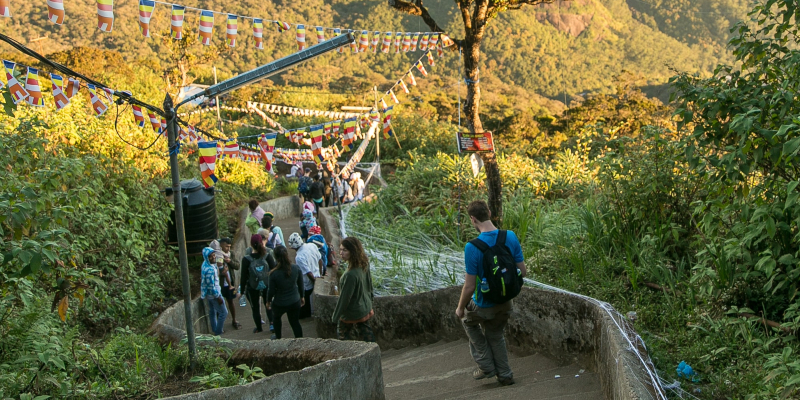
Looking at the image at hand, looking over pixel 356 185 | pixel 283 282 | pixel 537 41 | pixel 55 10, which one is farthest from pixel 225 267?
pixel 537 41

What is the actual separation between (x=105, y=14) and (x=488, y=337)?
457 centimetres

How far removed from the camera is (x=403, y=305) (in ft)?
24.1

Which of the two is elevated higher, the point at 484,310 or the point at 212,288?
the point at 484,310

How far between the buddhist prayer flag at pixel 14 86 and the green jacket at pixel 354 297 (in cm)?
368

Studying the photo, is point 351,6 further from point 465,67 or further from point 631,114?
point 465,67

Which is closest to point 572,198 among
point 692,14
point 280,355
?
point 280,355

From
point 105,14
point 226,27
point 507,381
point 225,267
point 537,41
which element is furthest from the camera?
point 537,41

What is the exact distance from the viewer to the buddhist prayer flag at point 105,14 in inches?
240

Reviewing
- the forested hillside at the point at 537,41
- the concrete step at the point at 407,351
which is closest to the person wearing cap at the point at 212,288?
the concrete step at the point at 407,351

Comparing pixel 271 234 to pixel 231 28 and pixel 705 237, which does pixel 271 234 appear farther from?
pixel 705 237

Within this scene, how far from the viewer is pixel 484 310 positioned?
494 centimetres

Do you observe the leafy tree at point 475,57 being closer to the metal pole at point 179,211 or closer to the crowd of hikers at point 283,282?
the crowd of hikers at point 283,282

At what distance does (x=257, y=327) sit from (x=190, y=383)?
394 centimetres

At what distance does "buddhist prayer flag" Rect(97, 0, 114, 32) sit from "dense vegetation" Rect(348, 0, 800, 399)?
14.2 feet
